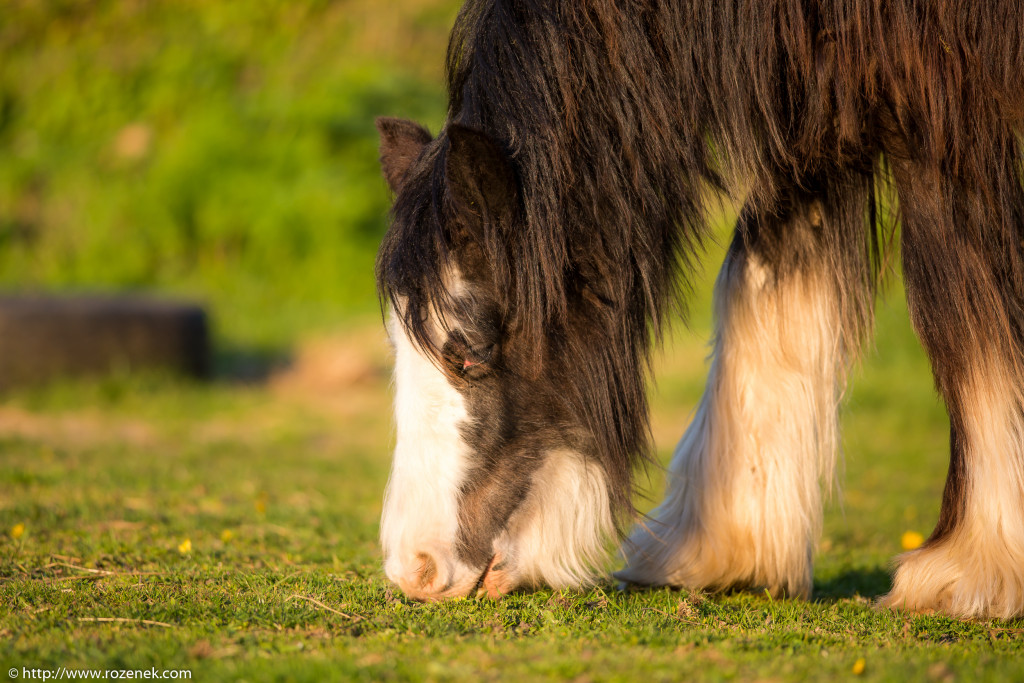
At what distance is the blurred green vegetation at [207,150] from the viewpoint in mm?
10812

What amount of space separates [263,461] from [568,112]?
378 cm

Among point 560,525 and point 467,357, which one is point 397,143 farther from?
point 560,525

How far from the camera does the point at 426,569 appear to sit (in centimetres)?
252

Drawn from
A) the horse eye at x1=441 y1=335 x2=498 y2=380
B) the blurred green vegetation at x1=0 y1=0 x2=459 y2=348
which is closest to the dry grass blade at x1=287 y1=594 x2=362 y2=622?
the horse eye at x1=441 y1=335 x2=498 y2=380

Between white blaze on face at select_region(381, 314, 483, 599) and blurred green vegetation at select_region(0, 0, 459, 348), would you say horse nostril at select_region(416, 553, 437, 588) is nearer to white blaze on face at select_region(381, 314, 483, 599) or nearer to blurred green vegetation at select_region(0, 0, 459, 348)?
white blaze on face at select_region(381, 314, 483, 599)

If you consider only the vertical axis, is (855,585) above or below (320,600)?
below

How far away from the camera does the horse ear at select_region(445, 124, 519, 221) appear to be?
92.8 inches

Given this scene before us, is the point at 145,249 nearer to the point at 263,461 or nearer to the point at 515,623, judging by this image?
the point at 263,461

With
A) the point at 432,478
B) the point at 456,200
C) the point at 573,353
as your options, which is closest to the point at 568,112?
the point at 456,200

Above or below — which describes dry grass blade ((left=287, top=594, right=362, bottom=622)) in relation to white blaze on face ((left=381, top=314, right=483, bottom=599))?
below

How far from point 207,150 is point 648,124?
961cm

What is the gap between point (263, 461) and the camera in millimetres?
5695

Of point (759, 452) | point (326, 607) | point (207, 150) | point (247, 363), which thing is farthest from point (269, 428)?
point (207, 150)

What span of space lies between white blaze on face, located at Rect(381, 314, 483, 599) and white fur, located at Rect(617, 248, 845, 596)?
763 millimetres
